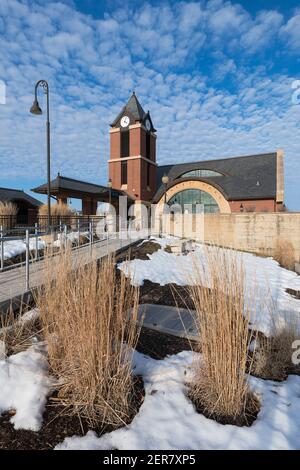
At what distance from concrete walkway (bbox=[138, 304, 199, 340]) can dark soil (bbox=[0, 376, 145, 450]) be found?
1451mm

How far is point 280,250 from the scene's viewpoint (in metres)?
15.9

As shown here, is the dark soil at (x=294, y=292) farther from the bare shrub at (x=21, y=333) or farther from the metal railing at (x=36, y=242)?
the bare shrub at (x=21, y=333)

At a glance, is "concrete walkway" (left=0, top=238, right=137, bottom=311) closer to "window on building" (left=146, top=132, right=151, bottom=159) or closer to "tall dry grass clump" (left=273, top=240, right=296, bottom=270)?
"tall dry grass clump" (left=273, top=240, right=296, bottom=270)

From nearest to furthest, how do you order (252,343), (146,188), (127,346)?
(127,346) < (252,343) < (146,188)

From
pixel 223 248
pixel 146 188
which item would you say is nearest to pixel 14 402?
pixel 223 248

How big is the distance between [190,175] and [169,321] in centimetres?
2746

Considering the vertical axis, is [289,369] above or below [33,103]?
below

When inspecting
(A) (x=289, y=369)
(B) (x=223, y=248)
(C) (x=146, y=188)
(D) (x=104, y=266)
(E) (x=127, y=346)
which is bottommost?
(A) (x=289, y=369)

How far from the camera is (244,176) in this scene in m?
27.2

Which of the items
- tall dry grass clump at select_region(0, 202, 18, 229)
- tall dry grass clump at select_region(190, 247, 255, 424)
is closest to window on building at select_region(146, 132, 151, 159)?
tall dry grass clump at select_region(0, 202, 18, 229)

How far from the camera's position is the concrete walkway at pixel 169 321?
356 cm

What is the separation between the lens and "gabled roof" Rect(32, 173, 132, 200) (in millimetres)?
20656

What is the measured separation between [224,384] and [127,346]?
0.85 metres
